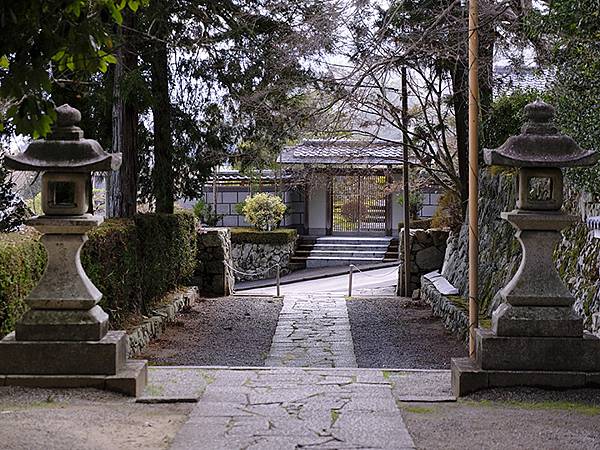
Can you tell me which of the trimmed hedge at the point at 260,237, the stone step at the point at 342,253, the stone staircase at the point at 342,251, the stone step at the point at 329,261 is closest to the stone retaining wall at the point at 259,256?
the trimmed hedge at the point at 260,237

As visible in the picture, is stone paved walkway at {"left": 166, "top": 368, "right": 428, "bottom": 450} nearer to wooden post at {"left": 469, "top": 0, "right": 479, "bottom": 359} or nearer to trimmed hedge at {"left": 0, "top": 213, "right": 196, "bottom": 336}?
wooden post at {"left": 469, "top": 0, "right": 479, "bottom": 359}

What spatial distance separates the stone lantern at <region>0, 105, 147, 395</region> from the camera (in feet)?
19.5

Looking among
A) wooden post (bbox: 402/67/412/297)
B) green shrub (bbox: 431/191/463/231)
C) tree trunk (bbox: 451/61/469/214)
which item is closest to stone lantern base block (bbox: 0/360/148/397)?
tree trunk (bbox: 451/61/469/214)

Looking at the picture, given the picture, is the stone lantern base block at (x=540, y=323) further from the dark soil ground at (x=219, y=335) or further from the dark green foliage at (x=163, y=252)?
the dark green foliage at (x=163, y=252)

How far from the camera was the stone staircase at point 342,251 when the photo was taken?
25.2 m

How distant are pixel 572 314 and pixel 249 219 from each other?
1963cm

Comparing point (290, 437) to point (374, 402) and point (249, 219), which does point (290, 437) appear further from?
point (249, 219)

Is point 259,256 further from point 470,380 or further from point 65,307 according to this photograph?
point 470,380

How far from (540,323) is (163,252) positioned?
7637mm

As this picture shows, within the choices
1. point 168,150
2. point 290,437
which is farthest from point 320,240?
point 290,437

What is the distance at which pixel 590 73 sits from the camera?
23.5ft

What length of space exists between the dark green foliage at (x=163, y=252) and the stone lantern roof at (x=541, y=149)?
20.7ft

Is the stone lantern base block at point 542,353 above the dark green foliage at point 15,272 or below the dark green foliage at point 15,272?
below

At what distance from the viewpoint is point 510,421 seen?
5.30m
